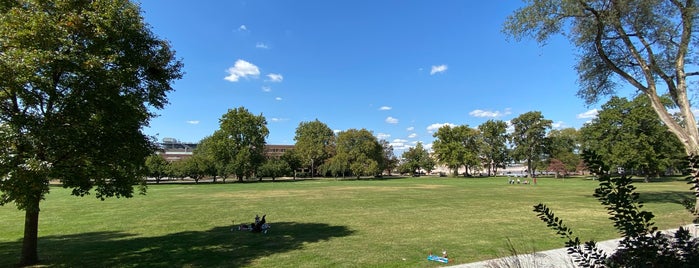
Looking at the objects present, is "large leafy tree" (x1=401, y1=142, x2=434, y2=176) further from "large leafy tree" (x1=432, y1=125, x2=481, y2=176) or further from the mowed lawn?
the mowed lawn

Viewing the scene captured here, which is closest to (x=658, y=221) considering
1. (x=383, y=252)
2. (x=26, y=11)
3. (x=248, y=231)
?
(x=383, y=252)

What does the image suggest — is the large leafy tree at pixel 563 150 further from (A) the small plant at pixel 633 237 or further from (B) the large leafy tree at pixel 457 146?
(A) the small plant at pixel 633 237

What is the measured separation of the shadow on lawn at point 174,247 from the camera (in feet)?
31.4

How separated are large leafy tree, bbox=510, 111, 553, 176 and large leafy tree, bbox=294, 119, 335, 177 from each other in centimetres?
5014

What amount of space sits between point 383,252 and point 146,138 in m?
7.25

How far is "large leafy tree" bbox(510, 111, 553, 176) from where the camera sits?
301 feet

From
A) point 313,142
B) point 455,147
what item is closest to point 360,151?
point 313,142

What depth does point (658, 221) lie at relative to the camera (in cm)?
1376

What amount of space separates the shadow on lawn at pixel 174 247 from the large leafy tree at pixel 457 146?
8406 cm

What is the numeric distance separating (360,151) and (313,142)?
2093 cm

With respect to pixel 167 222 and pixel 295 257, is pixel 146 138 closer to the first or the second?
pixel 295 257

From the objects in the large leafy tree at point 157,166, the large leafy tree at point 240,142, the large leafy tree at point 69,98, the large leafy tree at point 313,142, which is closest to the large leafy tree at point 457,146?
the large leafy tree at point 313,142

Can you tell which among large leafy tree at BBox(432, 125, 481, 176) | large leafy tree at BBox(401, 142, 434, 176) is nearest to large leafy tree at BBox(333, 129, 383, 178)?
large leafy tree at BBox(432, 125, 481, 176)

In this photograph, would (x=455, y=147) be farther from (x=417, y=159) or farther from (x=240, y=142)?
(x=240, y=142)
